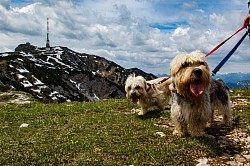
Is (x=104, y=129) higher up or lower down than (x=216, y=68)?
lower down

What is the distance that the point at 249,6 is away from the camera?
11648mm

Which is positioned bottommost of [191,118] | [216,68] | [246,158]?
[246,158]

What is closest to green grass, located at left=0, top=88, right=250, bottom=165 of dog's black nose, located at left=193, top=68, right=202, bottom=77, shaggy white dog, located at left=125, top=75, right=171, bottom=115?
shaggy white dog, located at left=125, top=75, right=171, bottom=115

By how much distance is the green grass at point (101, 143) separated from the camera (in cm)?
1046

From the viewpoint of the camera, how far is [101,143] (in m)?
12.1

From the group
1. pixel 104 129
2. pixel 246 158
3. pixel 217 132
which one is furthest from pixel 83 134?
pixel 246 158

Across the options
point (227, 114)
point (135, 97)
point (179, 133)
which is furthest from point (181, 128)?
point (135, 97)

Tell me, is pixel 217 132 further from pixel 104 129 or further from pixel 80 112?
pixel 80 112

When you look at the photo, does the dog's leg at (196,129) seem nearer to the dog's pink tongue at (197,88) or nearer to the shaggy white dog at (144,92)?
the dog's pink tongue at (197,88)

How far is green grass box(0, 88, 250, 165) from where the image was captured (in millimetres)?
10461

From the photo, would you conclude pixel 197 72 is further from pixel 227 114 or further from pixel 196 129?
pixel 227 114

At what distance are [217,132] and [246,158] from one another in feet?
9.88

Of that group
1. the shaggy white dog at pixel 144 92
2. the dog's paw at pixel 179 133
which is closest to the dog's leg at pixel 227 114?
the dog's paw at pixel 179 133

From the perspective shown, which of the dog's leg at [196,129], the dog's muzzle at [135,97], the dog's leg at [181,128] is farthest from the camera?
the dog's muzzle at [135,97]
